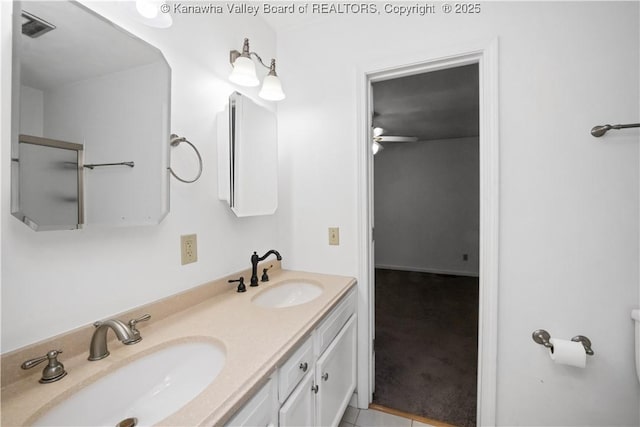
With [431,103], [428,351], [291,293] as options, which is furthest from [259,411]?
[431,103]

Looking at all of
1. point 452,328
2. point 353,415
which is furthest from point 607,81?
point 452,328

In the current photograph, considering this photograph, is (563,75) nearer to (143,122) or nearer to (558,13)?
(558,13)

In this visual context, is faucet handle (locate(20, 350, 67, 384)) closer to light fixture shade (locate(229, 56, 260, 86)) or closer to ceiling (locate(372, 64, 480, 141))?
light fixture shade (locate(229, 56, 260, 86))

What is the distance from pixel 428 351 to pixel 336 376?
131 centimetres

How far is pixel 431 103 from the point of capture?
119 inches

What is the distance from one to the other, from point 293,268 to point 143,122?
1.19m

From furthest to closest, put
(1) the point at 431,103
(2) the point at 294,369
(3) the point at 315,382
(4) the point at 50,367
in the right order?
(1) the point at 431,103 < (3) the point at 315,382 < (2) the point at 294,369 < (4) the point at 50,367

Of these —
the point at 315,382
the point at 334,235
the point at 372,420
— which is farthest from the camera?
the point at 334,235

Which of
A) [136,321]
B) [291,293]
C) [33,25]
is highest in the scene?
[33,25]

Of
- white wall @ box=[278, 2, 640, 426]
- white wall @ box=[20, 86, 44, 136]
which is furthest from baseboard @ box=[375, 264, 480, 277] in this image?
white wall @ box=[20, 86, 44, 136]

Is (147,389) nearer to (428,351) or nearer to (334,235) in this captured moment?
(334,235)

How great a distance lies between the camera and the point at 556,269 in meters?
1.28

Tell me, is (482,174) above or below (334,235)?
above

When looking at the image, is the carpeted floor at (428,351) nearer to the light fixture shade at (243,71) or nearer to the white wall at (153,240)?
the white wall at (153,240)
